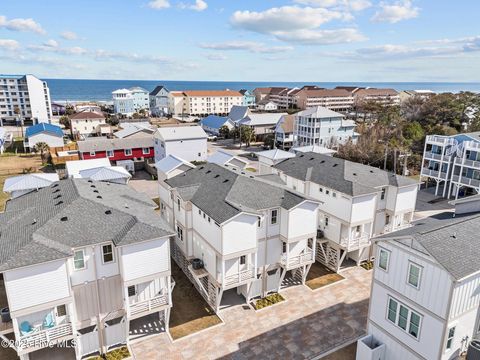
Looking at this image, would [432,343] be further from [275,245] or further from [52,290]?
[52,290]

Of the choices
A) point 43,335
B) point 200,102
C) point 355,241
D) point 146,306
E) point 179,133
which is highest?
point 200,102

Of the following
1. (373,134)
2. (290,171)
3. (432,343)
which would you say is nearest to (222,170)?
(290,171)

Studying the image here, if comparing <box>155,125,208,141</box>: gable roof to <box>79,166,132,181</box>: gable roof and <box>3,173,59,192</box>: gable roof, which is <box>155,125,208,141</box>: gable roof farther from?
<box>3,173,59,192</box>: gable roof

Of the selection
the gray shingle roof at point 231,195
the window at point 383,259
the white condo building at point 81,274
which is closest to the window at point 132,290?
the white condo building at point 81,274

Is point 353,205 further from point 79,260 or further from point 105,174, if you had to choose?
point 105,174

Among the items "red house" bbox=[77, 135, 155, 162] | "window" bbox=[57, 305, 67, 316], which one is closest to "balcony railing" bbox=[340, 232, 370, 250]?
"window" bbox=[57, 305, 67, 316]

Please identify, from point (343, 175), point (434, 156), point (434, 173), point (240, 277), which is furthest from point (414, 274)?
point (434, 173)
